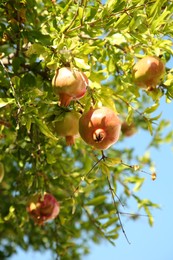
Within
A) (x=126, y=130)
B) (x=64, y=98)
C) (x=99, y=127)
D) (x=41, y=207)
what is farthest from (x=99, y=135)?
(x=126, y=130)

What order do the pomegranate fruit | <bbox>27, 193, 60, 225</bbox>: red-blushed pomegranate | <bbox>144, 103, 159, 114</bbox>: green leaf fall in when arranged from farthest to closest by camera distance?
the pomegranate fruit, <bbox>27, 193, 60, 225</bbox>: red-blushed pomegranate, <bbox>144, 103, 159, 114</bbox>: green leaf

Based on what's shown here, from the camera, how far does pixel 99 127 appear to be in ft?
4.38

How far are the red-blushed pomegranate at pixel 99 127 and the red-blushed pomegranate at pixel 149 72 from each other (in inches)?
9.6

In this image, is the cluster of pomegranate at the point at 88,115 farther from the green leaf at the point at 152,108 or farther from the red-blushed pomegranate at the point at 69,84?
the green leaf at the point at 152,108

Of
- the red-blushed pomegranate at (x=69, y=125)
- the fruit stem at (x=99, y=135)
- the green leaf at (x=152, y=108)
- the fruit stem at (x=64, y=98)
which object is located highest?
the fruit stem at (x=64, y=98)

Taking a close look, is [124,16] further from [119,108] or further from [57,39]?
[119,108]

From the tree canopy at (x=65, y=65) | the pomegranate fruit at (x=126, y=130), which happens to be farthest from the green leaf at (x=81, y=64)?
the pomegranate fruit at (x=126, y=130)

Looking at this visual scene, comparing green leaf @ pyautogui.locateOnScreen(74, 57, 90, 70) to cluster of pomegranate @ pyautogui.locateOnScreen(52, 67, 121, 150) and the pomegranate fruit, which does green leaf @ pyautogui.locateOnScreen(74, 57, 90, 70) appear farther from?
the pomegranate fruit

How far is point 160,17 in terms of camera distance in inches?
59.1

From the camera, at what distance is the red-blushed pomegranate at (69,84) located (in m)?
1.34

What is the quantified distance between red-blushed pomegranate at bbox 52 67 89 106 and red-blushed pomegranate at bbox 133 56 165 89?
0.25 metres

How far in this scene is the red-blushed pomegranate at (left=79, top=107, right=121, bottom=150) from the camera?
4.39 ft

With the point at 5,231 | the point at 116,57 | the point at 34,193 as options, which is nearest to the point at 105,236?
the point at 34,193

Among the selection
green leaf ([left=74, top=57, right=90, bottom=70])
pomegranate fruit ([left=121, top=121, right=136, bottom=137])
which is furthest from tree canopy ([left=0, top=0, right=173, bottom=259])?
pomegranate fruit ([left=121, top=121, right=136, bottom=137])
